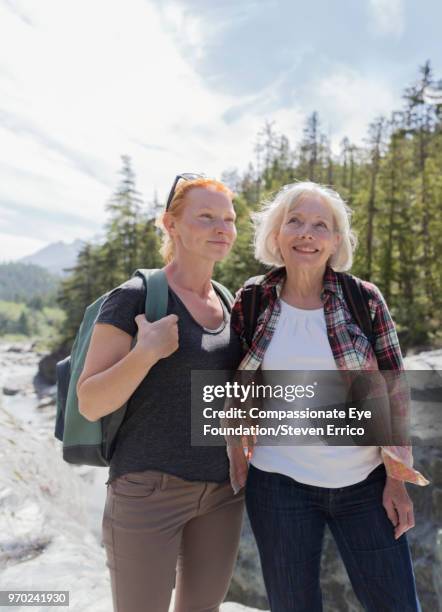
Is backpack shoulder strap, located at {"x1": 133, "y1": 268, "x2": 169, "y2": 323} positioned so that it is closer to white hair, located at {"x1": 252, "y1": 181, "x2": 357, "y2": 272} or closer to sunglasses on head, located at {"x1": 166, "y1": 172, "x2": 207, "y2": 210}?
sunglasses on head, located at {"x1": 166, "y1": 172, "x2": 207, "y2": 210}

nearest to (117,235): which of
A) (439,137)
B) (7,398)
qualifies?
(7,398)

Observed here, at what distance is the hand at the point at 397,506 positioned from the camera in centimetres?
212

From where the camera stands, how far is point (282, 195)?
2430 mm

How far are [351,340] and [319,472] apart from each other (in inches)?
24.6

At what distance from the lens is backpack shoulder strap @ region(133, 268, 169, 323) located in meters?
1.98

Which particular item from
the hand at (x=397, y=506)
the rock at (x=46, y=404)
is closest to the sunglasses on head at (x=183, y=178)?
the hand at (x=397, y=506)

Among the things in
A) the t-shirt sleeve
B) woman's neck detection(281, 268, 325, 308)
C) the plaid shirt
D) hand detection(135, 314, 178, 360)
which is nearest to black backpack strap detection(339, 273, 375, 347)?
the plaid shirt

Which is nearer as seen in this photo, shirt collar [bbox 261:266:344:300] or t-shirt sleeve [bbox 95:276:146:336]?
t-shirt sleeve [bbox 95:276:146:336]

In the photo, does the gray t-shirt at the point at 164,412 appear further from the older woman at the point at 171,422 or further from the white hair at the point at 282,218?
the white hair at the point at 282,218

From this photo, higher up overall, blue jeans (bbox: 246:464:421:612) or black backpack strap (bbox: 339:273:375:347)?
black backpack strap (bbox: 339:273:375:347)

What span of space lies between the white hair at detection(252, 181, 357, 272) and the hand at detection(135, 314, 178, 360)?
0.84 meters

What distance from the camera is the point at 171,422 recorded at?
2035 mm

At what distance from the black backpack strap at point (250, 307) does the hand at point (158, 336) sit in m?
0.53

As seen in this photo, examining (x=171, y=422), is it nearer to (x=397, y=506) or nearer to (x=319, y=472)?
(x=319, y=472)
